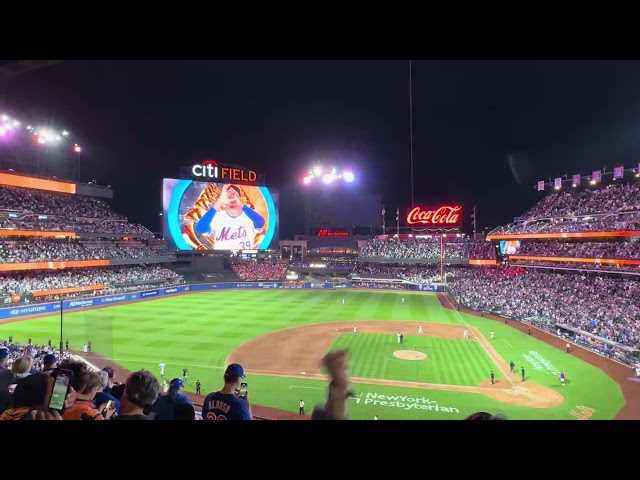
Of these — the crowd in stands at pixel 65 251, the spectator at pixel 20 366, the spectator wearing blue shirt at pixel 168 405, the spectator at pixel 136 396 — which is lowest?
the spectator wearing blue shirt at pixel 168 405

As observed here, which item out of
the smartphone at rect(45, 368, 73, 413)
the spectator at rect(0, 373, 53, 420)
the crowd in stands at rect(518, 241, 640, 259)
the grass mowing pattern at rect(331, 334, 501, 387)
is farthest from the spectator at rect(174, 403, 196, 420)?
the crowd in stands at rect(518, 241, 640, 259)

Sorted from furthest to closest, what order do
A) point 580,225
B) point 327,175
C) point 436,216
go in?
point 327,175
point 436,216
point 580,225

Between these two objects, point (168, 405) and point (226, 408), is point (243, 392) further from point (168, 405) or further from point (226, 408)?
point (226, 408)

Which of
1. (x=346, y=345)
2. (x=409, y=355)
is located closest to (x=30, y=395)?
(x=409, y=355)

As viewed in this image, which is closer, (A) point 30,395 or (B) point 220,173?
(A) point 30,395

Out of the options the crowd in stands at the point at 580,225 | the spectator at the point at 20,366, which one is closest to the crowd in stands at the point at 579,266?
the crowd in stands at the point at 580,225

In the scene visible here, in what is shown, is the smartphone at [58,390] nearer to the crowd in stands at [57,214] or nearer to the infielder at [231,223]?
the crowd in stands at [57,214]
